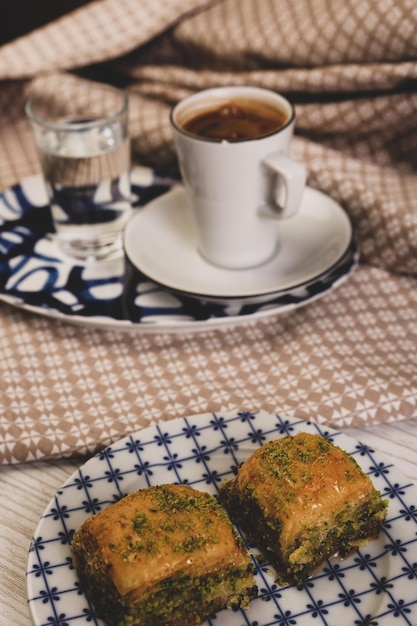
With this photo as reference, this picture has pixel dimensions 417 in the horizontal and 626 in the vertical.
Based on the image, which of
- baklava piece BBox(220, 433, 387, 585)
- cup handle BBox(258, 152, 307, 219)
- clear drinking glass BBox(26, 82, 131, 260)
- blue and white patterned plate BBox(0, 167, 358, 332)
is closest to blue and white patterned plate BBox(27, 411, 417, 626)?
baklava piece BBox(220, 433, 387, 585)

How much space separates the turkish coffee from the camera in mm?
896

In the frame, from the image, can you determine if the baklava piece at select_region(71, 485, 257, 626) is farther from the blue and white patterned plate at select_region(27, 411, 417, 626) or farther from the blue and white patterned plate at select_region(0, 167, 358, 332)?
the blue and white patterned plate at select_region(0, 167, 358, 332)

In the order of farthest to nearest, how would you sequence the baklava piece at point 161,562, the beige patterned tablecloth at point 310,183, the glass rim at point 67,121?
1. the glass rim at point 67,121
2. the beige patterned tablecloth at point 310,183
3. the baklava piece at point 161,562

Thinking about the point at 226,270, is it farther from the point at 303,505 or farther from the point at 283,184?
the point at 303,505

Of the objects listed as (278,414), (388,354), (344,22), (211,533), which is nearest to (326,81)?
(344,22)

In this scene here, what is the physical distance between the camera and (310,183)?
1051 millimetres

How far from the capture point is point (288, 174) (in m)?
0.84

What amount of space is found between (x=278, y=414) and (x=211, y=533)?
0.61ft

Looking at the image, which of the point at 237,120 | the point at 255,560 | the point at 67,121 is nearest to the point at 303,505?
the point at 255,560

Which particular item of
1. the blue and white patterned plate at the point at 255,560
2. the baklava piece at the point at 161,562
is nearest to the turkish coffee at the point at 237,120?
the blue and white patterned plate at the point at 255,560

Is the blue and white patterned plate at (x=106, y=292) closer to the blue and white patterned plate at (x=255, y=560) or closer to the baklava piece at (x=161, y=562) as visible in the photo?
the blue and white patterned plate at (x=255, y=560)

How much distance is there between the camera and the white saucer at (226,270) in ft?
2.90

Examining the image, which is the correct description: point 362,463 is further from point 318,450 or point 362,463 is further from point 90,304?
point 90,304

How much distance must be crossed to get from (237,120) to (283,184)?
124mm
